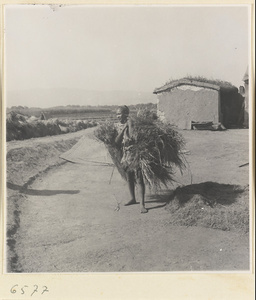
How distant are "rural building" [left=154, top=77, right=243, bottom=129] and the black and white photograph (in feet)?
0.07

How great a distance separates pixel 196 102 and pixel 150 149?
2.51 feet

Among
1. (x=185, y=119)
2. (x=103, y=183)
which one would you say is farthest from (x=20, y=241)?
(x=185, y=119)

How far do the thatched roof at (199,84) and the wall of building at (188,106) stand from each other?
4cm

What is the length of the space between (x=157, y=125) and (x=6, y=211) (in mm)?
1695

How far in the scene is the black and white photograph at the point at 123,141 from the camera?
11.7ft

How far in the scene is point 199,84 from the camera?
383 cm

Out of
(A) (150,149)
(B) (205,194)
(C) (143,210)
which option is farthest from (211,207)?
(A) (150,149)

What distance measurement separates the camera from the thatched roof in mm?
3795

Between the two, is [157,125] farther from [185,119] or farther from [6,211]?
[6,211]

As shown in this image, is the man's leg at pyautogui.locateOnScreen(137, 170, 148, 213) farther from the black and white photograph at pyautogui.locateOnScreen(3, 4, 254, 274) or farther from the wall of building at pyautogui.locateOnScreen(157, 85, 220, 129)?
the wall of building at pyautogui.locateOnScreen(157, 85, 220, 129)

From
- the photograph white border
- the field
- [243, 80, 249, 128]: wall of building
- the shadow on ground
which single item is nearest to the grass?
the shadow on ground
